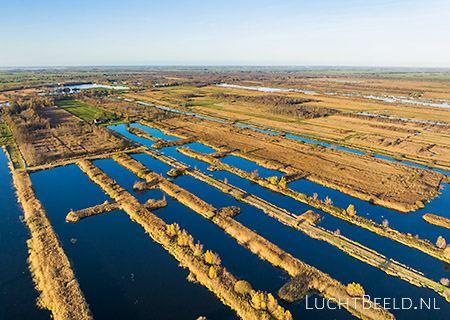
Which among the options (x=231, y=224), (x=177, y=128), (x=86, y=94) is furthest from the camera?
(x=86, y=94)

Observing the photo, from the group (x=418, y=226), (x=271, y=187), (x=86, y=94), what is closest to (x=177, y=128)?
(x=271, y=187)

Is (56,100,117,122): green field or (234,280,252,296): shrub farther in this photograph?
(56,100,117,122): green field

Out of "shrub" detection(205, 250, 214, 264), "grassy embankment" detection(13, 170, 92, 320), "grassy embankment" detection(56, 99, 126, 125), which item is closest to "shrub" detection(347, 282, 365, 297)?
"shrub" detection(205, 250, 214, 264)

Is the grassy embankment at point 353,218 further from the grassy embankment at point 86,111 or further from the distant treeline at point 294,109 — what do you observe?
the grassy embankment at point 86,111

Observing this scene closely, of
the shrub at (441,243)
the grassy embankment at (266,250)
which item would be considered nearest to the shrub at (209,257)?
the grassy embankment at (266,250)

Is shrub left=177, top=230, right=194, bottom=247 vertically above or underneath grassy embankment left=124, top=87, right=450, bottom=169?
underneath

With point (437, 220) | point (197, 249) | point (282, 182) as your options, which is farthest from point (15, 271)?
point (437, 220)

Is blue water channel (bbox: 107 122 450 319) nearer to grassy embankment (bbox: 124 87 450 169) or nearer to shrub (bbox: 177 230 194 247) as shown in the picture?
shrub (bbox: 177 230 194 247)

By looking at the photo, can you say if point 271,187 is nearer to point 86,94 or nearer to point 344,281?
point 344,281
